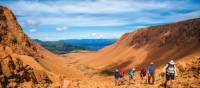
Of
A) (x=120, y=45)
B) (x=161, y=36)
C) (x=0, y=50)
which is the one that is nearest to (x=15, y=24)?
(x=0, y=50)

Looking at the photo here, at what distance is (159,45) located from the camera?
10644cm

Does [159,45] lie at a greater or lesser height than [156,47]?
greater

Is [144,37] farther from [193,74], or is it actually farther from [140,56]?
[193,74]

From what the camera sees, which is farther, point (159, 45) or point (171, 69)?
point (159, 45)

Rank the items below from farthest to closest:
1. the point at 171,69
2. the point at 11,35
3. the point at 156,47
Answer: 1. the point at 156,47
2. the point at 11,35
3. the point at 171,69

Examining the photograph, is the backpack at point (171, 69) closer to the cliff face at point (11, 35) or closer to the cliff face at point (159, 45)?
the cliff face at point (11, 35)

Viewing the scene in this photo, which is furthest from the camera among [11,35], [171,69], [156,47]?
[156,47]

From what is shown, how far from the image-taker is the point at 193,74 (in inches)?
938

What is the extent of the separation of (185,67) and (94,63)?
99.0 metres

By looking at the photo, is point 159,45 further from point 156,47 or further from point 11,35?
point 11,35

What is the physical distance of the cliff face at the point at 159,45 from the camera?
8900 cm

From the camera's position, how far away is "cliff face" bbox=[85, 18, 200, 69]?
292 feet

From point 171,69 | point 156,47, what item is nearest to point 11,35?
point 171,69

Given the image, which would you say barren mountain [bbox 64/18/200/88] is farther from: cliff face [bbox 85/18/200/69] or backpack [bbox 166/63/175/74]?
backpack [bbox 166/63/175/74]
